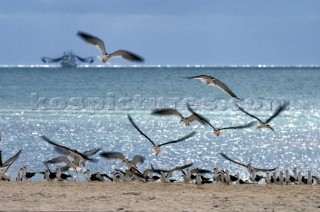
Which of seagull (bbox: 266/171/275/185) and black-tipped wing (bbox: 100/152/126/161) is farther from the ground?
black-tipped wing (bbox: 100/152/126/161)

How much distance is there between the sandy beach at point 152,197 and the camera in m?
13.2

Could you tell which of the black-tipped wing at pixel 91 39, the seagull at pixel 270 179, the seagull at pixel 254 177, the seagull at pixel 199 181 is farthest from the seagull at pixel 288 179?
the black-tipped wing at pixel 91 39

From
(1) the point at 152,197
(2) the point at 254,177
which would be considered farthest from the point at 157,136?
(1) the point at 152,197

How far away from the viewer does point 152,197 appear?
14.6 m

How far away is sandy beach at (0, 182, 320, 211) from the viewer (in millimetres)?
13201

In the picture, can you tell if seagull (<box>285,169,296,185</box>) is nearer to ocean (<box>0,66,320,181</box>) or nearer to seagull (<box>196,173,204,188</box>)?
seagull (<box>196,173,204,188</box>)

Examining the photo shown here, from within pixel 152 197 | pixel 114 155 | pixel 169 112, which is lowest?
pixel 152 197

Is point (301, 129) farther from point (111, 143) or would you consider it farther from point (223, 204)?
point (223, 204)

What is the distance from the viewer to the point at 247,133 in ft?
111

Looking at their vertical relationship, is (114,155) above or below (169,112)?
below

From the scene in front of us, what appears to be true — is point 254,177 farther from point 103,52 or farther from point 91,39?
point 91,39

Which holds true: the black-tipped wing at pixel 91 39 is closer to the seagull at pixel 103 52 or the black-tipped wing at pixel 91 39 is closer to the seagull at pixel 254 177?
the seagull at pixel 103 52

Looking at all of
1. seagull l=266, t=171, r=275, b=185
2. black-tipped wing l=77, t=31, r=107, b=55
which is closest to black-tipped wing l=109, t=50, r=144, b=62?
black-tipped wing l=77, t=31, r=107, b=55

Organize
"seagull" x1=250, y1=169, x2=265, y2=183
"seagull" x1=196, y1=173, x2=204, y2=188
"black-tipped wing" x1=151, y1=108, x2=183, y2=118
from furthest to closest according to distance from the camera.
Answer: "seagull" x1=250, y1=169, x2=265, y2=183, "seagull" x1=196, y1=173, x2=204, y2=188, "black-tipped wing" x1=151, y1=108, x2=183, y2=118
